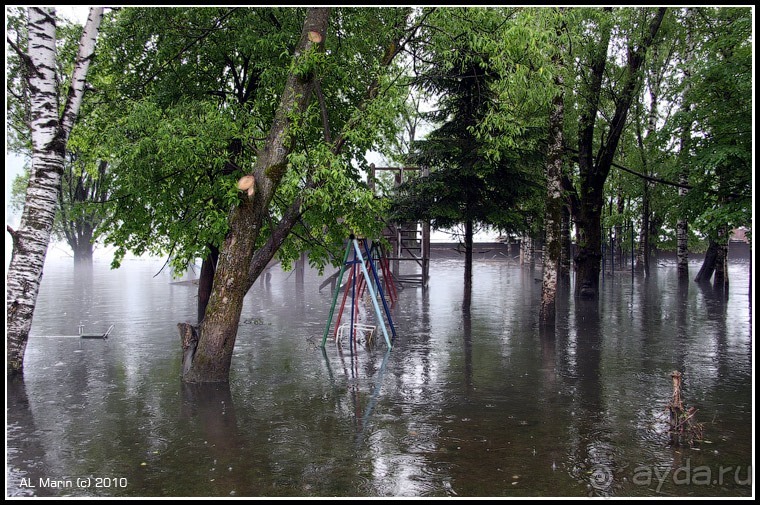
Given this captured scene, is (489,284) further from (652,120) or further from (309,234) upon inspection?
(309,234)

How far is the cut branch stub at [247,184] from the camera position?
9789 mm

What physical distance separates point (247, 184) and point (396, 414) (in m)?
4.17

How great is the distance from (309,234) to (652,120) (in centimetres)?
2376

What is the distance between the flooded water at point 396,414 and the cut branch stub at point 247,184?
3.07m

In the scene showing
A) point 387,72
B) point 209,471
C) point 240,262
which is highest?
point 387,72

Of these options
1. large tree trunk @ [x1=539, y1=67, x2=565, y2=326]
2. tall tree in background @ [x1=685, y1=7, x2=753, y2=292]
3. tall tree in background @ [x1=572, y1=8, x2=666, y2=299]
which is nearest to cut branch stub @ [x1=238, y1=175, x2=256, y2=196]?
large tree trunk @ [x1=539, y1=67, x2=565, y2=326]

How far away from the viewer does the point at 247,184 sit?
9820 millimetres

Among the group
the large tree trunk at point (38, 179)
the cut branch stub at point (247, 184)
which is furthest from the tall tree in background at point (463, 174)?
the large tree trunk at point (38, 179)

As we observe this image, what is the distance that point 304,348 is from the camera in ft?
44.1

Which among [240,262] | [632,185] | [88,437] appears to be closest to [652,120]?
[632,185]

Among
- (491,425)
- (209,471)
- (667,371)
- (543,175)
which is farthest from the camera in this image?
(543,175)
